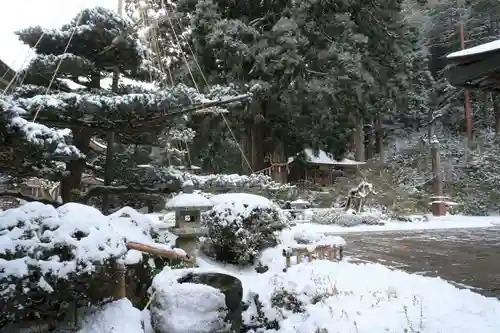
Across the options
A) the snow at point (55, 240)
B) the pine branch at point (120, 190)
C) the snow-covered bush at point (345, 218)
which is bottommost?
the snow-covered bush at point (345, 218)

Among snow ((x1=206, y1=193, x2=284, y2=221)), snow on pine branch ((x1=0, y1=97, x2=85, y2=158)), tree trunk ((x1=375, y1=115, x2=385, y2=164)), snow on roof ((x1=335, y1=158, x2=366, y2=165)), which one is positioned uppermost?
tree trunk ((x1=375, y1=115, x2=385, y2=164))

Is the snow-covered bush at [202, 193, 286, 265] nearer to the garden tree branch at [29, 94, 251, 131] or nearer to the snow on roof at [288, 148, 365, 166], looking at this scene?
the garden tree branch at [29, 94, 251, 131]

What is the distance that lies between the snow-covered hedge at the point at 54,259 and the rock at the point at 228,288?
→ 2.49 ft

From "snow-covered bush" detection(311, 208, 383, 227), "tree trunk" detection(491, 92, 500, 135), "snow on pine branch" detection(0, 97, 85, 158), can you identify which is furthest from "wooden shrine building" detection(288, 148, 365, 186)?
"snow on pine branch" detection(0, 97, 85, 158)

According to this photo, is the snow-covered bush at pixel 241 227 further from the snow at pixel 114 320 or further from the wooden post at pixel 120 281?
the snow at pixel 114 320

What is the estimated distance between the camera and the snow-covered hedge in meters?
3.06

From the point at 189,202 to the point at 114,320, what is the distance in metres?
2.61

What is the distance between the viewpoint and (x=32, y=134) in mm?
3514

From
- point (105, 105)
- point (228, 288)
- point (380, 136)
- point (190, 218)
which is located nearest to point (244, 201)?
point (190, 218)

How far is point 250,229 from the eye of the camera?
5.98 m

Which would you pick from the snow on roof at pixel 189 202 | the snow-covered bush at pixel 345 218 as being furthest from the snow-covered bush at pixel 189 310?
the snow-covered bush at pixel 345 218

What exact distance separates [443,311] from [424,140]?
826 inches

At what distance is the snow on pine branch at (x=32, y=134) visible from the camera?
329 centimetres

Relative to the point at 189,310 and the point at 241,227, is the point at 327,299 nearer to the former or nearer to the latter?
the point at 189,310
